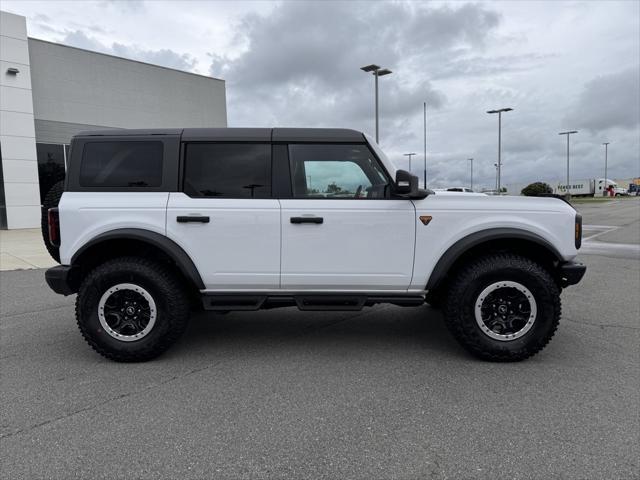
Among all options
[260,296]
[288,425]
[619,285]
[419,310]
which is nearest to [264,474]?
[288,425]

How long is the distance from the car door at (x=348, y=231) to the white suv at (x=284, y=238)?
0.04 ft

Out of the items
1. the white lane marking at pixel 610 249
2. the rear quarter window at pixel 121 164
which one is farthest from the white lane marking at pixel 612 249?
the rear quarter window at pixel 121 164

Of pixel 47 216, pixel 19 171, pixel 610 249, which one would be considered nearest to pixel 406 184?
pixel 47 216

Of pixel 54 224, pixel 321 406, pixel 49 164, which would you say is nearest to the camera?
pixel 321 406

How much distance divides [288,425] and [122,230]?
7.01 feet

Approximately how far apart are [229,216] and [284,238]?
49 cm

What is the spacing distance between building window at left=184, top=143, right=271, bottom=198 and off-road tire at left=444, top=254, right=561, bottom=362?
1828mm

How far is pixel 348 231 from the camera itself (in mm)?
3824

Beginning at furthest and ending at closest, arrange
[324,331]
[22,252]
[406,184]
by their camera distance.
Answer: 1. [22,252]
2. [324,331]
3. [406,184]

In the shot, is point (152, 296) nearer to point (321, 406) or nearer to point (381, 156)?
point (321, 406)

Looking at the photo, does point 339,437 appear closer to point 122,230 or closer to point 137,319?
point 137,319

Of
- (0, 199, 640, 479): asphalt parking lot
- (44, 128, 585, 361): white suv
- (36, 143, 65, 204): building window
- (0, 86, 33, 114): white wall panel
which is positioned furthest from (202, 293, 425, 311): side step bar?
(36, 143, 65, 204): building window

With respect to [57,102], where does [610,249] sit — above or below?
below

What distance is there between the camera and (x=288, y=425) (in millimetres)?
2820
